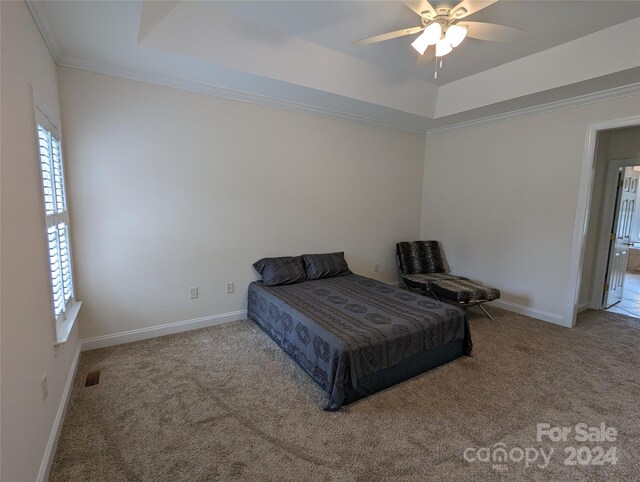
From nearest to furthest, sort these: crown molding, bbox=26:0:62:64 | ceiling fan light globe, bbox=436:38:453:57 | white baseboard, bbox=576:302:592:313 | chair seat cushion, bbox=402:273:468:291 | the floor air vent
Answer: crown molding, bbox=26:0:62:64 → ceiling fan light globe, bbox=436:38:453:57 → the floor air vent → chair seat cushion, bbox=402:273:468:291 → white baseboard, bbox=576:302:592:313

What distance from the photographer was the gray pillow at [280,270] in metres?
3.49

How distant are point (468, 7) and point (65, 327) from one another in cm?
350

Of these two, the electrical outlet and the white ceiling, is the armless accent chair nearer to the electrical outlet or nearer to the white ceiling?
the white ceiling

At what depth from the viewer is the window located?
6.39 feet

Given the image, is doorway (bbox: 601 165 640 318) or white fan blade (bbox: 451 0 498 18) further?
doorway (bbox: 601 165 640 318)

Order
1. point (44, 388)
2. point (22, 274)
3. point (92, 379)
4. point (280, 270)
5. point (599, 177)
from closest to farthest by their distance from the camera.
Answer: point (22, 274) < point (44, 388) < point (92, 379) < point (280, 270) < point (599, 177)

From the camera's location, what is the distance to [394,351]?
2.33 meters

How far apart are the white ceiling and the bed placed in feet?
7.02

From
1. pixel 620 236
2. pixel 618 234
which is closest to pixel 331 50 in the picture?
pixel 618 234

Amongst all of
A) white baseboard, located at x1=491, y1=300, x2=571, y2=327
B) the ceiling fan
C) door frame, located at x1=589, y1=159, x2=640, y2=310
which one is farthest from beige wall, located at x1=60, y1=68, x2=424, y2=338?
door frame, located at x1=589, y1=159, x2=640, y2=310

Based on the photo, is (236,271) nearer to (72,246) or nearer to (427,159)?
(72,246)

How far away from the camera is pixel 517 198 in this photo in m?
3.95

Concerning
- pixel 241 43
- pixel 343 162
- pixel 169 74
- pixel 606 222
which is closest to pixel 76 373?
pixel 169 74

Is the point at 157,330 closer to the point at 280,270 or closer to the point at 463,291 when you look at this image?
the point at 280,270
